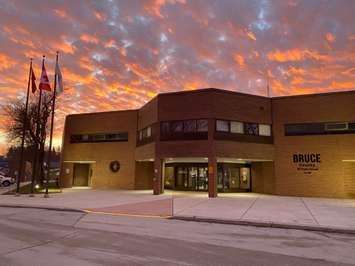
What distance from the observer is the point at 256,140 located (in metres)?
26.4

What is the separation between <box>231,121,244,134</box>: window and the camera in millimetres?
25734

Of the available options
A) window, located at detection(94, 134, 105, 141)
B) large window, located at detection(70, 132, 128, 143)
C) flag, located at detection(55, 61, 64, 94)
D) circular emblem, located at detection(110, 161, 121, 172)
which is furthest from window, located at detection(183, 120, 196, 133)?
window, located at detection(94, 134, 105, 141)

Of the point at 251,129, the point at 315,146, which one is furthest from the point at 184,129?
the point at 315,146

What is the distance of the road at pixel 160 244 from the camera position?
6.82 meters

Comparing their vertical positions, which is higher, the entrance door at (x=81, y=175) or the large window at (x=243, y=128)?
the large window at (x=243, y=128)

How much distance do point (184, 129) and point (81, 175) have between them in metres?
18.9

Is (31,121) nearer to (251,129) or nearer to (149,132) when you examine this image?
(149,132)

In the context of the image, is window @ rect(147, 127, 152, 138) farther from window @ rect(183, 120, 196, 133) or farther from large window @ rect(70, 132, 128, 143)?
large window @ rect(70, 132, 128, 143)

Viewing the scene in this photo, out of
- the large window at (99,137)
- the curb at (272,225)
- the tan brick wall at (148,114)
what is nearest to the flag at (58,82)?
the tan brick wall at (148,114)

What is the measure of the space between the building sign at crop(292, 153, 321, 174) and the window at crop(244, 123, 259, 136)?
4.08 m

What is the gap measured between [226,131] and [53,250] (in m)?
19.7

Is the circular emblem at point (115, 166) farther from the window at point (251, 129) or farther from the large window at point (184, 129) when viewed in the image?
the window at point (251, 129)

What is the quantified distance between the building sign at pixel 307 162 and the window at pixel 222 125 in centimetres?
688

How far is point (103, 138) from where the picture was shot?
3422 centimetres
